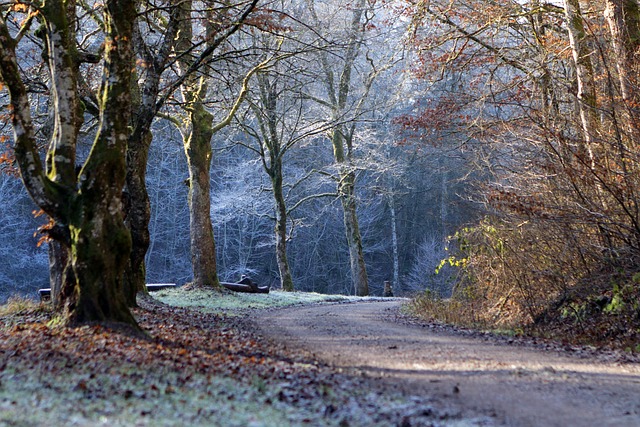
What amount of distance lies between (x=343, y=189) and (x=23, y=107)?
2287cm

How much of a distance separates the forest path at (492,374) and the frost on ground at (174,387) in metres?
0.46

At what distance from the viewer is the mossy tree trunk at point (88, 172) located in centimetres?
867

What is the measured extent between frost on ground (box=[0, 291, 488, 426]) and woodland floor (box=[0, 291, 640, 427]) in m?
0.02

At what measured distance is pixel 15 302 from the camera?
48.9 ft

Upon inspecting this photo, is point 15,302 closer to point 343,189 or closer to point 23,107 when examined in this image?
point 23,107

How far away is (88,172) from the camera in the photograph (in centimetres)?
892

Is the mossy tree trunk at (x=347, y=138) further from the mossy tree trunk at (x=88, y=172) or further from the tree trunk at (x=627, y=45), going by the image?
the mossy tree trunk at (x=88, y=172)

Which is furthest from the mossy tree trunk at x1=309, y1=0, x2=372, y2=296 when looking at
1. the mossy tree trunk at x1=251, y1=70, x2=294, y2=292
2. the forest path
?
the forest path

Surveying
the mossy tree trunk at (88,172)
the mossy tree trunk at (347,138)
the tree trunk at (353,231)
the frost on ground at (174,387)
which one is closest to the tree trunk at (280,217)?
the mossy tree trunk at (347,138)

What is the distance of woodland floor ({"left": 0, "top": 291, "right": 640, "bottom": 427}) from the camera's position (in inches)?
193

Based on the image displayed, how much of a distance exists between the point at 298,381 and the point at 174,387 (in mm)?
1193

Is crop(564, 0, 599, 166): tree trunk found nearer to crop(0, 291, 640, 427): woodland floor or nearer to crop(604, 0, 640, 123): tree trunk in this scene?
crop(604, 0, 640, 123): tree trunk

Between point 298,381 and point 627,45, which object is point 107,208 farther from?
point 627,45

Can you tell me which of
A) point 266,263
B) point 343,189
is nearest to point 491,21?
point 343,189
